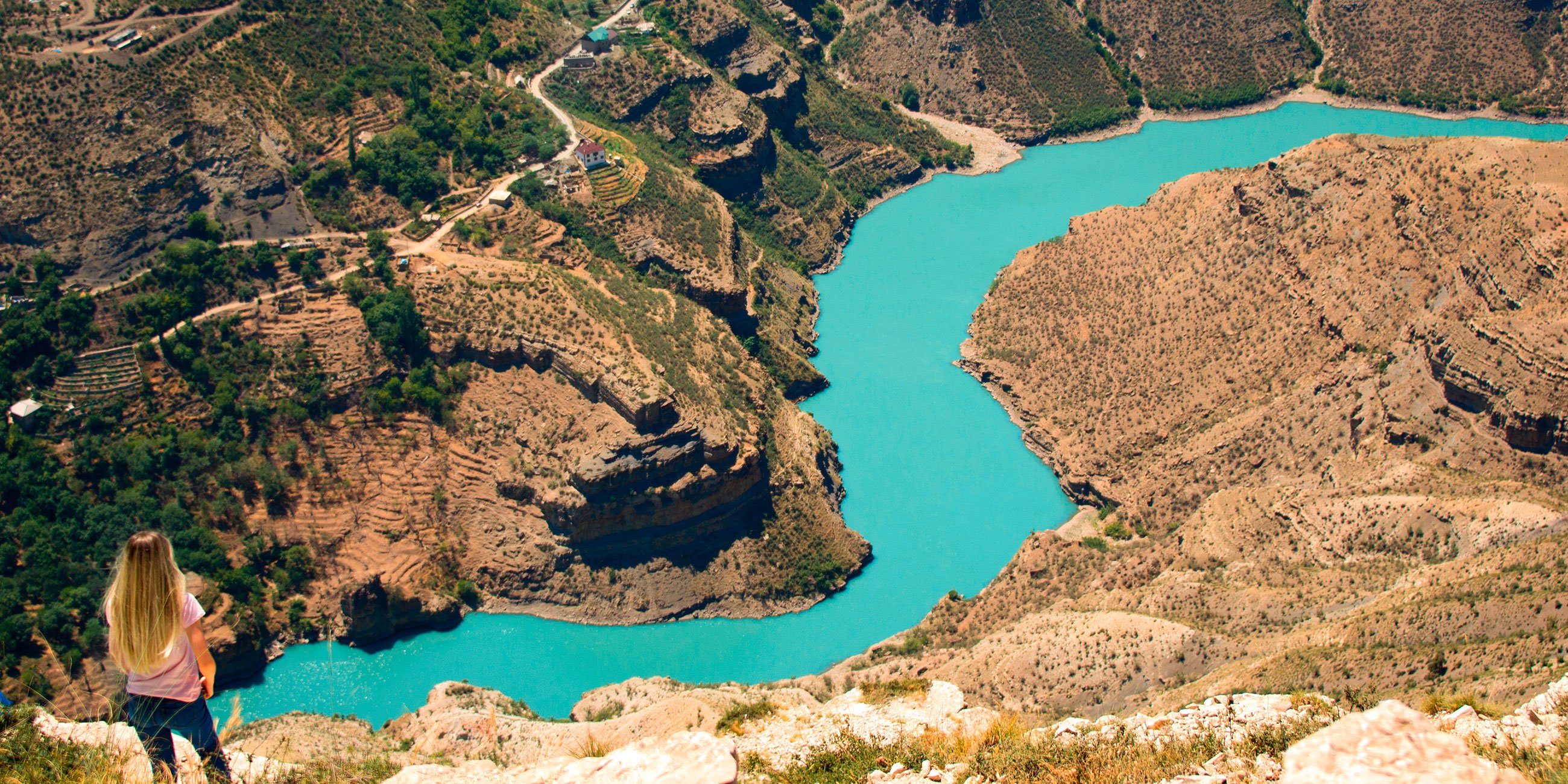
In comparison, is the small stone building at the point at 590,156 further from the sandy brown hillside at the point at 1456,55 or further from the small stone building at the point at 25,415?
the sandy brown hillside at the point at 1456,55

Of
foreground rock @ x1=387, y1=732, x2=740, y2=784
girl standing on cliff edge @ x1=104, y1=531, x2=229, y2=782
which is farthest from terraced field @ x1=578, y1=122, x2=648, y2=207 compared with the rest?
girl standing on cliff edge @ x1=104, y1=531, x2=229, y2=782

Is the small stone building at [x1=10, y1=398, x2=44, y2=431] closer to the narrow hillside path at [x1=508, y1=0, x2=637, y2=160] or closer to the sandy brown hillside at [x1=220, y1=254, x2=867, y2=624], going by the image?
the sandy brown hillside at [x1=220, y1=254, x2=867, y2=624]

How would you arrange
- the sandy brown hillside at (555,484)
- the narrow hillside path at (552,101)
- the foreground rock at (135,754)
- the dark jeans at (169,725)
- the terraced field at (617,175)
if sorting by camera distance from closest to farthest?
the dark jeans at (169,725), the foreground rock at (135,754), the sandy brown hillside at (555,484), the terraced field at (617,175), the narrow hillside path at (552,101)

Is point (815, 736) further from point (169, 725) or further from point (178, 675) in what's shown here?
point (178, 675)

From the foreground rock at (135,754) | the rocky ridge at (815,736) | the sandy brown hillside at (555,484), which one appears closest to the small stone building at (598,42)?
the sandy brown hillside at (555,484)

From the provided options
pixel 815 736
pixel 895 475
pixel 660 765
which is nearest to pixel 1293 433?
pixel 895 475

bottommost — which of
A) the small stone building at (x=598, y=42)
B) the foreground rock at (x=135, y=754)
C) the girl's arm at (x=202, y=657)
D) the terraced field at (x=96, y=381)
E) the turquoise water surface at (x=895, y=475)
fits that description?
the turquoise water surface at (x=895, y=475)
